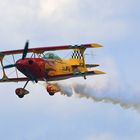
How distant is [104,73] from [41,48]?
264 inches

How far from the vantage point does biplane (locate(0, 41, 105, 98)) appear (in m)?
110

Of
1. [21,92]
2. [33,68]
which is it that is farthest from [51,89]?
[21,92]

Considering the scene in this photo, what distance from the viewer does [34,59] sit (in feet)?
363

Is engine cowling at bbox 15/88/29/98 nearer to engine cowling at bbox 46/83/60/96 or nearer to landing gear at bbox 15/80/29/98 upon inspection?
landing gear at bbox 15/80/29/98

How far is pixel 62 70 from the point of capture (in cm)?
11344

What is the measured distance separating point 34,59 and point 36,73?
3.73 ft

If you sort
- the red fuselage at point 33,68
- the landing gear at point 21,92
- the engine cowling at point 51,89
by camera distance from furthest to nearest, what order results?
the landing gear at point 21,92, the engine cowling at point 51,89, the red fuselage at point 33,68

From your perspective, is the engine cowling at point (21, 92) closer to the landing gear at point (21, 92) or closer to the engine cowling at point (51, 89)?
the landing gear at point (21, 92)

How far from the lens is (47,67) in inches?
4392

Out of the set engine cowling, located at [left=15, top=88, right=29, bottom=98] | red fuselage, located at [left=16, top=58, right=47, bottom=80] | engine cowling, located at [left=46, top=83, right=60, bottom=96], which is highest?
red fuselage, located at [left=16, top=58, right=47, bottom=80]

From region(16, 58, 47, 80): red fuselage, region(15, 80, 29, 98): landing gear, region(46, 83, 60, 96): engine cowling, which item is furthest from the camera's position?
region(15, 80, 29, 98): landing gear

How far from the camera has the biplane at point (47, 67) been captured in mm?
109938

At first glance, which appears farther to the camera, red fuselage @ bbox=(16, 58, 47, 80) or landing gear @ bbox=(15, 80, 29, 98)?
landing gear @ bbox=(15, 80, 29, 98)

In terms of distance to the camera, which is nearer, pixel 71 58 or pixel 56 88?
pixel 56 88
